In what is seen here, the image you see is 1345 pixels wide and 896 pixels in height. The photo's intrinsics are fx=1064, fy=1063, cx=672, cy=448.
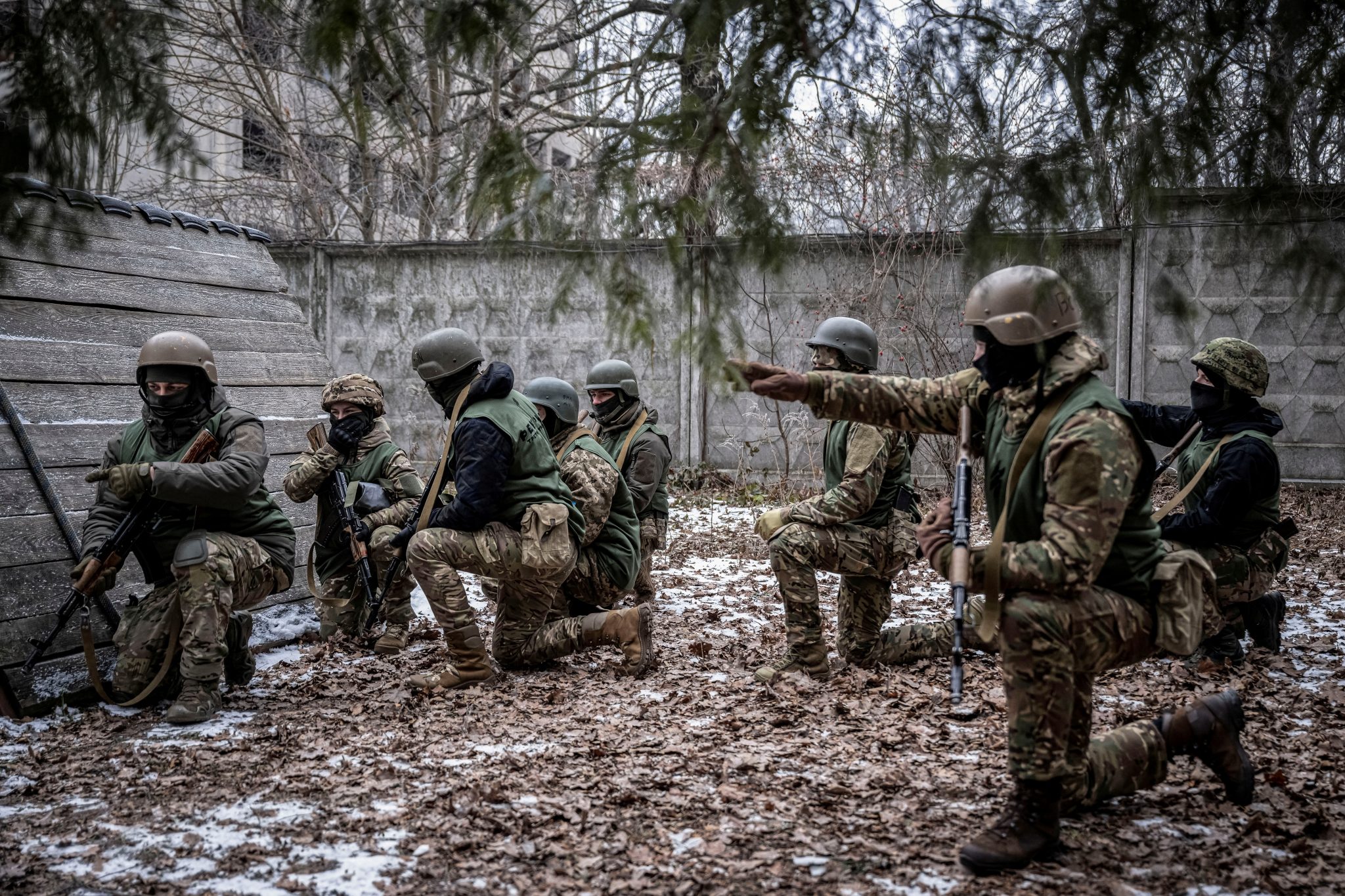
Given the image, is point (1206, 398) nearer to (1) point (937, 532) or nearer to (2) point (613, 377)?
(1) point (937, 532)

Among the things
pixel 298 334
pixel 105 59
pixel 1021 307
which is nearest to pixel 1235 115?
pixel 1021 307

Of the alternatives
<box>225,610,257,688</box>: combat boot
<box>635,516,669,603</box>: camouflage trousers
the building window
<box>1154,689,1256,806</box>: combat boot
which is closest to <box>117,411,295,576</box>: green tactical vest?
<box>225,610,257,688</box>: combat boot

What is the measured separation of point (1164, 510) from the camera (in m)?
6.24

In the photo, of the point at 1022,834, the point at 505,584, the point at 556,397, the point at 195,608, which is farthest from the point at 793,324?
the point at 1022,834

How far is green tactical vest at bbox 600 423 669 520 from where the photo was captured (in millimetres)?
7410

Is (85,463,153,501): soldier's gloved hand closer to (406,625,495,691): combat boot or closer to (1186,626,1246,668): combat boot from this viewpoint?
(406,625,495,691): combat boot

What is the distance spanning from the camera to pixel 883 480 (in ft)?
18.8

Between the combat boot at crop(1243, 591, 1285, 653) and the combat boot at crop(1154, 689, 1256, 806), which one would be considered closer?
the combat boot at crop(1154, 689, 1256, 806)

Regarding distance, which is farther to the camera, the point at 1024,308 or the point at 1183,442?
the point at 1183,442

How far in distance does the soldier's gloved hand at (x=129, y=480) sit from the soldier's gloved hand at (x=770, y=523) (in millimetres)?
3067

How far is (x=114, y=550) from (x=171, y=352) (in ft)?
3.27

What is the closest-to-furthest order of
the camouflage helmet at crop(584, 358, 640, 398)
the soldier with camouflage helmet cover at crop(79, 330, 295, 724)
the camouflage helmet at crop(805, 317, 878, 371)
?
the soldier with camouflage helmet cover at crop(79, 330, 295, 724)
the camouflage helmet at crop(805, 317, 878, 371)
the camouflage helmet at crop(584, 358, 640, 398)

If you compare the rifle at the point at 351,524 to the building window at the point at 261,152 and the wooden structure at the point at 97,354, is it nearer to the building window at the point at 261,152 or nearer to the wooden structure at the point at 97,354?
the wooden structure at the point at 97,354

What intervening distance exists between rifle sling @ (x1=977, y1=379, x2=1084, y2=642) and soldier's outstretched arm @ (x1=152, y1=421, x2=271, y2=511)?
3.60 metres
